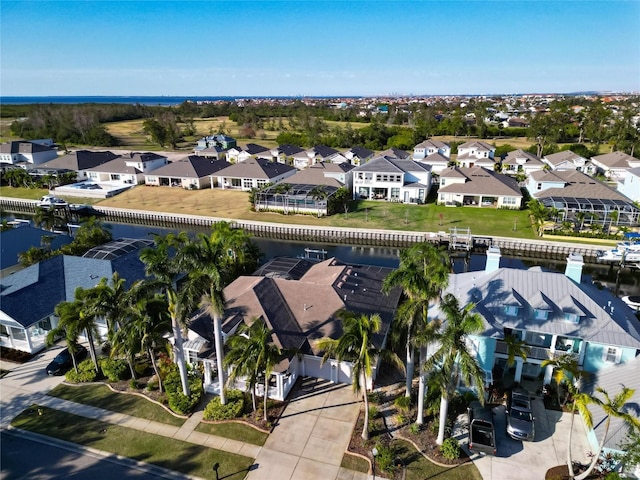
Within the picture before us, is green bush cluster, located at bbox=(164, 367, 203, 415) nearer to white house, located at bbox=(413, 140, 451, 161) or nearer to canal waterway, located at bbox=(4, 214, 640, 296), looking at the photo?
canal waterway, located at bbox=(4, 214, 640, 296)

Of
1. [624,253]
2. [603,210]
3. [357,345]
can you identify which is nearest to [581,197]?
[603,210]

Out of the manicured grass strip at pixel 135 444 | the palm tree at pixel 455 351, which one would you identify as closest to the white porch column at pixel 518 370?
the palm tree at pixel 455 351

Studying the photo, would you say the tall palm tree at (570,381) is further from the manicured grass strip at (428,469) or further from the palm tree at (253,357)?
the palm tree at (253,357)

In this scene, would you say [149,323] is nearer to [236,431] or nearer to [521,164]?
[236,431]

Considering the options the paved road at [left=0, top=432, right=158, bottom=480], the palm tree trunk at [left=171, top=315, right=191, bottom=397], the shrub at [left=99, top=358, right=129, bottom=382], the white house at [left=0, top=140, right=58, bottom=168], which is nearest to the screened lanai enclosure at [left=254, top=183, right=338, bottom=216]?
the shrub at [left=99, top=358, right=129, bottom=382]

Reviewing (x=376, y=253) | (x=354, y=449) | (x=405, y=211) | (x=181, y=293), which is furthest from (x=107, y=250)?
(x=405, y=211)
